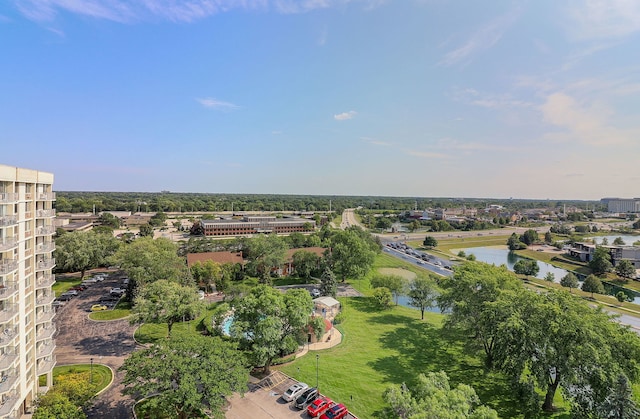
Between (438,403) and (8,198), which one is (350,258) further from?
(8,198)

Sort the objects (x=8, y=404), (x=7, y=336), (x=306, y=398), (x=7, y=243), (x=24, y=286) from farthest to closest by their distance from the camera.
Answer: (x=306, y=398) → (x=24, y=286) → (x=7, y=243) → (x=7, y=336) → (x=8, y=404)

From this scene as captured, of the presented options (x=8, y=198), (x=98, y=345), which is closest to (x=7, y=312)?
(x=8, y=198)

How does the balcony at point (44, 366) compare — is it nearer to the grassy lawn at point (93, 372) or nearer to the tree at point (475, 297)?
the grassy lawn at point (93, 372)

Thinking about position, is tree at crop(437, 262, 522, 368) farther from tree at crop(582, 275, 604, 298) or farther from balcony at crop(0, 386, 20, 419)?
tree at crop(582, 275, 604, 298)

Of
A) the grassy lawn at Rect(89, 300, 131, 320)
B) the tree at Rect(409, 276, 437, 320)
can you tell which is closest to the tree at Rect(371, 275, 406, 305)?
the tree at Rect(409, 276, 437, 320)

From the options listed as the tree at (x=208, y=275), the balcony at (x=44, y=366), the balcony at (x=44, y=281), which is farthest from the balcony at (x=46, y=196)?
the tree at (x=208, y=275)

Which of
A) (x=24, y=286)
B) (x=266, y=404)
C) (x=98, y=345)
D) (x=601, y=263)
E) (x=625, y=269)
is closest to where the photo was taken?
(x=24, y=286)
